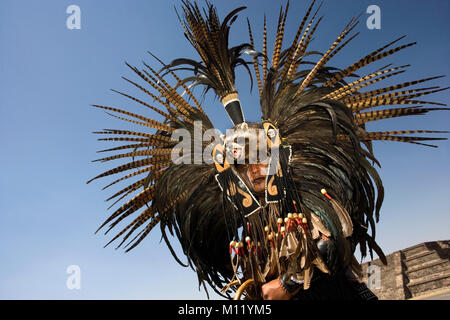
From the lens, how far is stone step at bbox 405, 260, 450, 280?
40.7 feet

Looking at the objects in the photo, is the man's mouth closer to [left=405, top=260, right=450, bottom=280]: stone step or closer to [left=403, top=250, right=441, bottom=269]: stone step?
[left=405, top=260, right=450, bottom=280]: stone step

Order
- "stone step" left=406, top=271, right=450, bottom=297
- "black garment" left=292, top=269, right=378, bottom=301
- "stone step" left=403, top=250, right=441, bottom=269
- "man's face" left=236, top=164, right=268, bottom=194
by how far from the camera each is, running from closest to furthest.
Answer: "black garment" left=292, top=269, right=378, bottom=301
"man's face" left=236, top=164, right=268, bottom=194
"stone step" left=406, top=271, right=450, bottom=297
"stone step" left=403, top=250, right=441, bottom=269

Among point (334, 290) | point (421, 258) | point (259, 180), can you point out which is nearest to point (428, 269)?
point (421, 258)

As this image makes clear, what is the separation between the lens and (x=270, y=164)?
366 cm

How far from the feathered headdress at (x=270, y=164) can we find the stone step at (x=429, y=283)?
10893mm

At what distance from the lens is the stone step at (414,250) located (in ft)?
46.7

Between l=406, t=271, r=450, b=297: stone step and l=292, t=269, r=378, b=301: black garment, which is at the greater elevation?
l=292, t=269, r=378, b=301: black garment

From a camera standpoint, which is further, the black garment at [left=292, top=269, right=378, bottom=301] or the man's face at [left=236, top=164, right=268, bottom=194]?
the man's face at [left=236, top=164, right=268, bottom=194]

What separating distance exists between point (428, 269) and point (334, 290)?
12.2 metres

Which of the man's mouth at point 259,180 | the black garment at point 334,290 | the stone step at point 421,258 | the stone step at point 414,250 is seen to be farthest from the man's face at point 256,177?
the stone step at point 414,250

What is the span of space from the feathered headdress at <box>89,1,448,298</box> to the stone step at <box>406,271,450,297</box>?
429 inches

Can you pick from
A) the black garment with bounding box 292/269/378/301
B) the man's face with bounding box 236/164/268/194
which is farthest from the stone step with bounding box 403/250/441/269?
the man's face with bounding box 236/164/268/194

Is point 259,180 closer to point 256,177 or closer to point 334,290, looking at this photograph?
point 256,177
